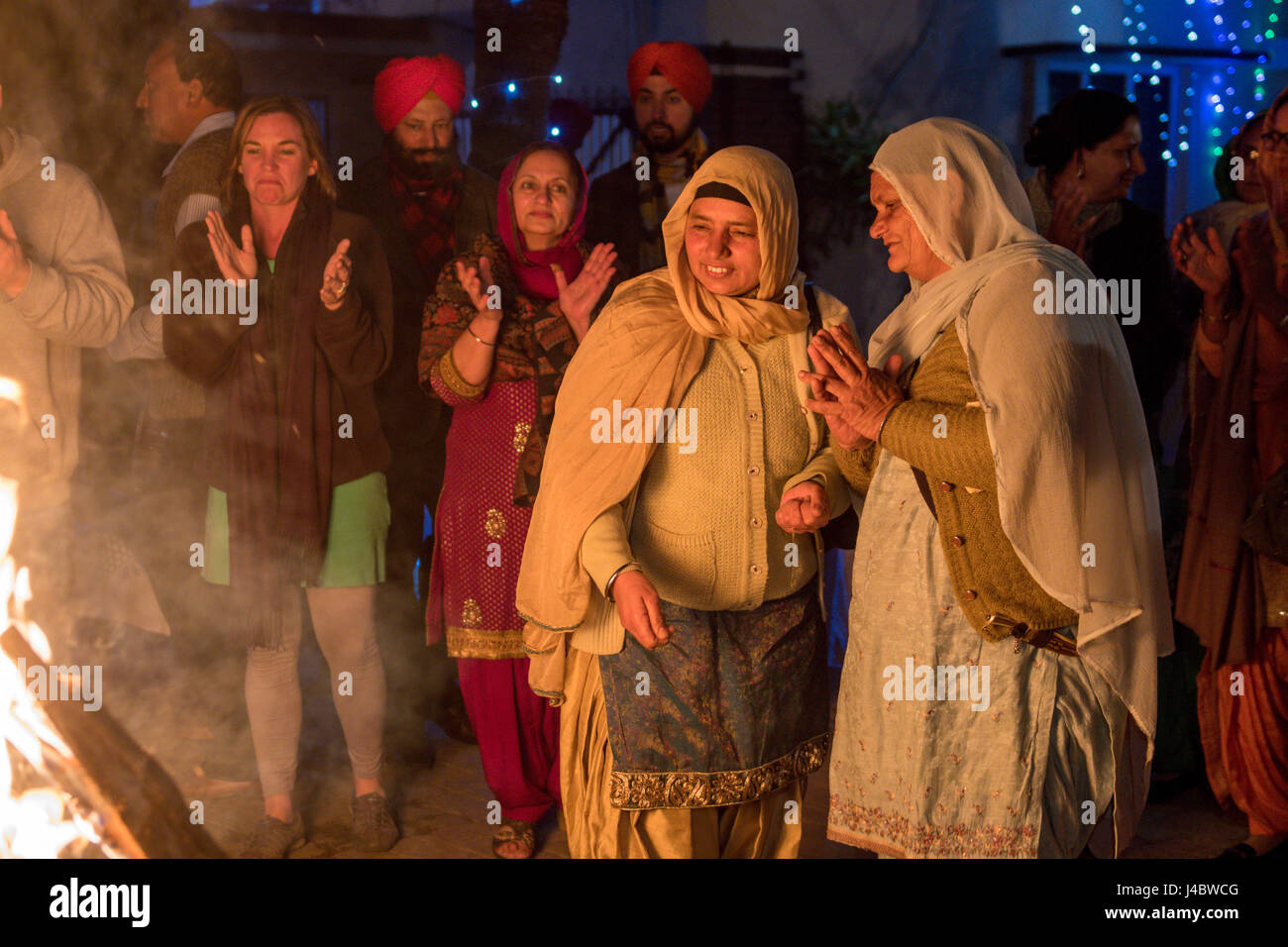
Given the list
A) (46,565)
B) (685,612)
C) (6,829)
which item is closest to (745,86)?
(685,612)

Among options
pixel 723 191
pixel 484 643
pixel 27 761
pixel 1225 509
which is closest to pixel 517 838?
pixel 484 643

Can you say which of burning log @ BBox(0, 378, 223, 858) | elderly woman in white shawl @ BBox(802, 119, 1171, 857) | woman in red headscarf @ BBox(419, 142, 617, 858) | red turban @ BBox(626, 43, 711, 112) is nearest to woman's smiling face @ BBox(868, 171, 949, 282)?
elderly woman in white shawl @ BBox(802, 119, 1171, 857)

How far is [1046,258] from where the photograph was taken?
2369 mm

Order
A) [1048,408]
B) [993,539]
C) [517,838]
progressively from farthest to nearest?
[517,838], [993,539], [1048,408]

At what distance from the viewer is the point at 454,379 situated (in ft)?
10.8

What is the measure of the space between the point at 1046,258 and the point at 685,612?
1.07m

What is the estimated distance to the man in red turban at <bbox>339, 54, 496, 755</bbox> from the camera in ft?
11.3

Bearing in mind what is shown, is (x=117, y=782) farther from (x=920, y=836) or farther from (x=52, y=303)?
(x=920, y=836)

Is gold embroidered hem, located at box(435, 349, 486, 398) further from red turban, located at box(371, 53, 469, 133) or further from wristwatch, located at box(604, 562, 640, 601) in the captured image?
wristwatch, located at box(604, 562, 640, 601)

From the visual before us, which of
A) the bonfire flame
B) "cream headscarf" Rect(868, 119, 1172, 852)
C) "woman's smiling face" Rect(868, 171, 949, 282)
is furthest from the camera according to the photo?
the bonfire flame

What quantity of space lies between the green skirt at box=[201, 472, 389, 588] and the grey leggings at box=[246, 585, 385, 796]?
5cm

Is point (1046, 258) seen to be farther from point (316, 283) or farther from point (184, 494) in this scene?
point (184, 494)

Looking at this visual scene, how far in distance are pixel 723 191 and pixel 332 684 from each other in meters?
1.80

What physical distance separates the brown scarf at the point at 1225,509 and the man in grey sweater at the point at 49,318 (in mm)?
3123
